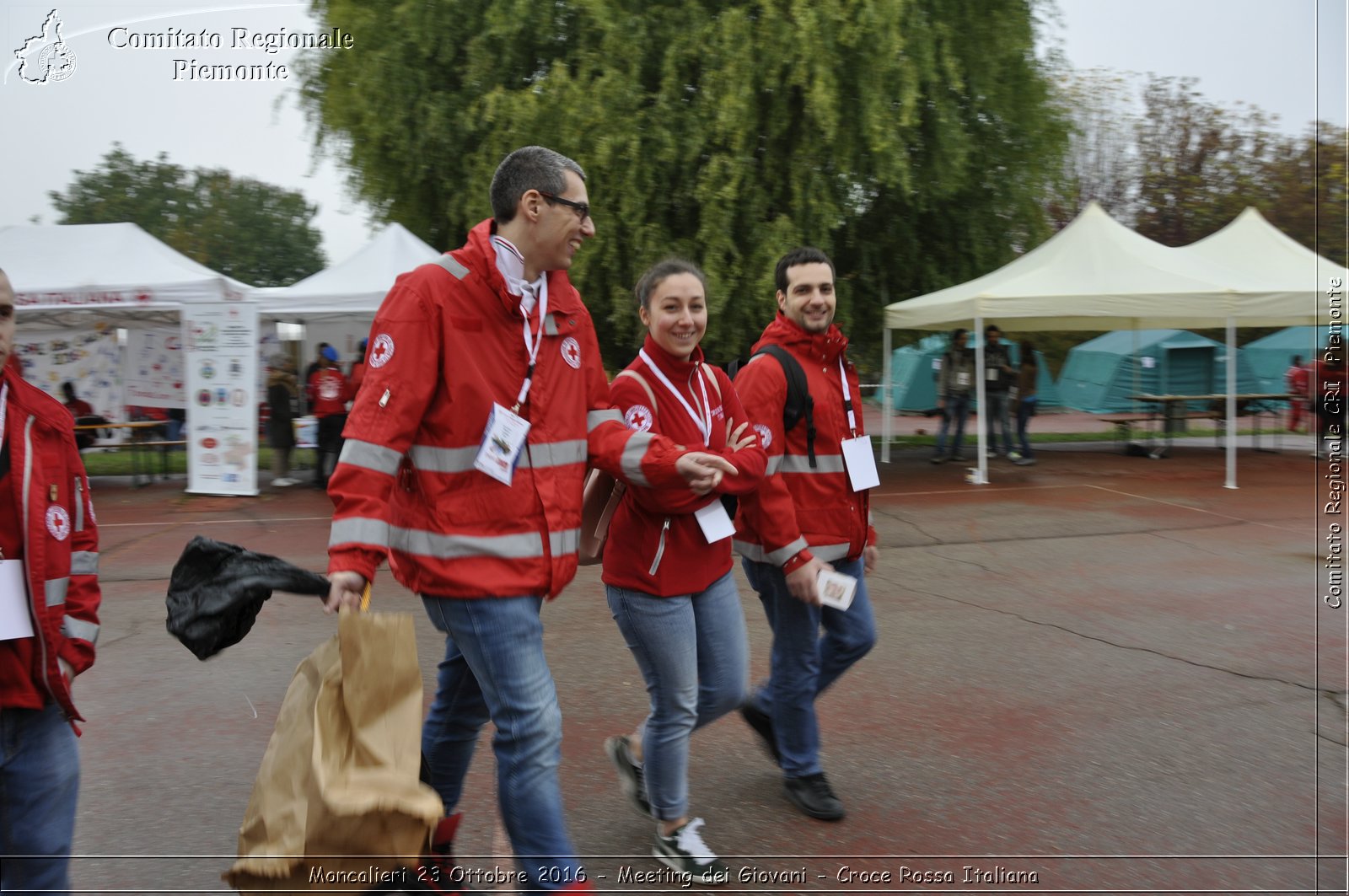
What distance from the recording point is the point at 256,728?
487 cm

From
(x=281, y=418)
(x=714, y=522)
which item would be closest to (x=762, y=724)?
(x=714, y=522)

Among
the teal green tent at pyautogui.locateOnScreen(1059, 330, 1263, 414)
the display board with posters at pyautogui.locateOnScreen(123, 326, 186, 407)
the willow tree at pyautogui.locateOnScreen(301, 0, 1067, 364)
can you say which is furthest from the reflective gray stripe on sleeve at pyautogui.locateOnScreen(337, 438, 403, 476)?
the teal green tent at pyautogui.locateOnScreen(1059, 330, 1263, 414)

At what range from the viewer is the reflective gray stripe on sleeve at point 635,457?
303cm

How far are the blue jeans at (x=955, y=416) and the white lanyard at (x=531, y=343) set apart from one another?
14468 mm

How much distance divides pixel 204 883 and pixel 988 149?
1464cm

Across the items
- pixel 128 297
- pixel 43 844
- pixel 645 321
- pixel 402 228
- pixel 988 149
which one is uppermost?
pixel 988 149

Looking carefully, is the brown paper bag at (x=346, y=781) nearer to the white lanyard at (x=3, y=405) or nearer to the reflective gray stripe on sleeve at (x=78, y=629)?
the reflective gray stripe on sleeve at (x=78, y=629)

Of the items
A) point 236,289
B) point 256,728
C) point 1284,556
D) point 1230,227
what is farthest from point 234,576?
point 1230,227

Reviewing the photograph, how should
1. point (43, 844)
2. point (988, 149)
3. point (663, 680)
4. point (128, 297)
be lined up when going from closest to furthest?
1. point (43, 844)
2. point (663, 680)
3. point (128, 297)
4. point (988, 149)

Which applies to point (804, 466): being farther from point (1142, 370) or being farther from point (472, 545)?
point (1142, 370)

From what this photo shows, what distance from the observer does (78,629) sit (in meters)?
2.59

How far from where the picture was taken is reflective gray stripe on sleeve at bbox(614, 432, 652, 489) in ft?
9.95

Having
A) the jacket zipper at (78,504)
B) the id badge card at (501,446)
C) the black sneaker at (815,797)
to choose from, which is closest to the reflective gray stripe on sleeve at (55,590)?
the jacket zipper at (78,504)

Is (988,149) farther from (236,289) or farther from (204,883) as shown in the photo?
(204,883)
